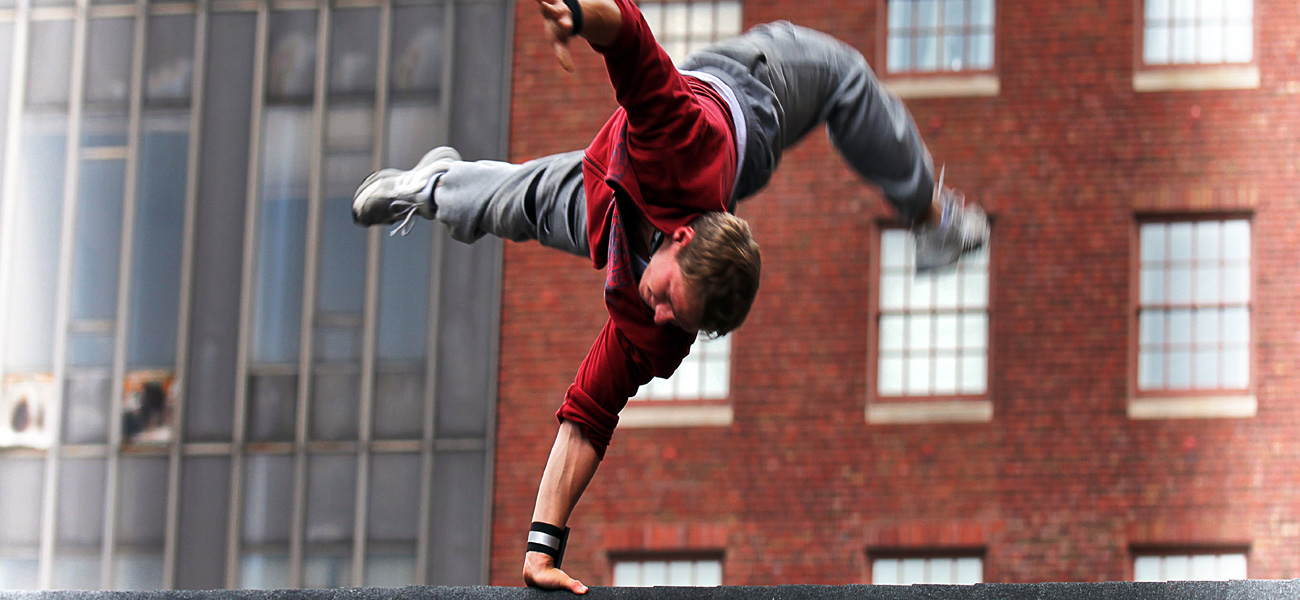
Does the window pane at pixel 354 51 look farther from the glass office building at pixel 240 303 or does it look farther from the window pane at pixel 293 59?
the window pane at pixel 293 59

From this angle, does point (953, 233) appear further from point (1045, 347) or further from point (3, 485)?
point (3, 485)

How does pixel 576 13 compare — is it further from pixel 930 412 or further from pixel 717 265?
pixel 930 412

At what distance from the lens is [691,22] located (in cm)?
1709

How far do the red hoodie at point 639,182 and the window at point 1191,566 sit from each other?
11510mm

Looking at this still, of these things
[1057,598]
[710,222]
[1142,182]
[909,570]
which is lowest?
[909,570]

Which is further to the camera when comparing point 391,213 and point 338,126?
point 338,126

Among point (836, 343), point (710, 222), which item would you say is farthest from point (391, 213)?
point (836, 343)

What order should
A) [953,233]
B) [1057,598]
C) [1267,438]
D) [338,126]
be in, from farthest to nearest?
[338,126] < [1267,438] < [953,233] < [1057,598]

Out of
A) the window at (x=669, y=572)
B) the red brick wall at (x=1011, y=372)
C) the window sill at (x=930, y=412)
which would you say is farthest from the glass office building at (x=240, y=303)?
the window sill at (x=930, y=412)

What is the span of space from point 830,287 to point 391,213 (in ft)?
34.5

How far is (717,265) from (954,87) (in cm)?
1239

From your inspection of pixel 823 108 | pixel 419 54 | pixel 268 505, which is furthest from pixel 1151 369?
pixel 823 108

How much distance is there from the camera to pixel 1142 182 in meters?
16.3

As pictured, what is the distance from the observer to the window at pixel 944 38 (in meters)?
16.7
